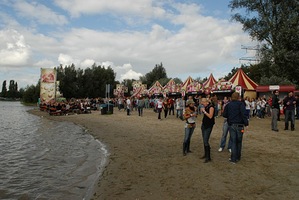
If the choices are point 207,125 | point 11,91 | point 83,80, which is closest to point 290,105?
point 207,125

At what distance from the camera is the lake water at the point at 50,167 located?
5523 millimetres

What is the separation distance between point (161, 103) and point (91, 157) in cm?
1245

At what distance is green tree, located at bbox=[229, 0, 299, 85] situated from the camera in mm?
24078

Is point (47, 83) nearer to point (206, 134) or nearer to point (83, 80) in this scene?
point (206, 134)

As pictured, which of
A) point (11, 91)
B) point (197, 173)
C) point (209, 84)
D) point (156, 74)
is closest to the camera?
point (197, 173)

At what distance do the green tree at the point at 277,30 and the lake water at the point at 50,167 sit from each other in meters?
19.7

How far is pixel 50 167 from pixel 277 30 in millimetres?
23611

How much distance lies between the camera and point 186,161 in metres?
7.41

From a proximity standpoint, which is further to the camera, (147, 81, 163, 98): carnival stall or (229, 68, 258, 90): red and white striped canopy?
(147, 81, 163, 98): carnival stall

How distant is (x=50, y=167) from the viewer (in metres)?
7.45

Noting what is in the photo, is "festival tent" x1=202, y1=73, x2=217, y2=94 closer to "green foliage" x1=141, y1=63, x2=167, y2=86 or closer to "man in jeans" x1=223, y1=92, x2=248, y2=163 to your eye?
"man in jeans" x1=223, y1=92, x2=248, y2=163

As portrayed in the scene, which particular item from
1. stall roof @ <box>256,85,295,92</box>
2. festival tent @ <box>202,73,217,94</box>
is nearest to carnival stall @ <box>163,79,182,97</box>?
festival tent @ <box>202,73,217,94</box>

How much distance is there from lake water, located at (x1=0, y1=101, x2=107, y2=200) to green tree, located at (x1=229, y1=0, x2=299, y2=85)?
19.7 m

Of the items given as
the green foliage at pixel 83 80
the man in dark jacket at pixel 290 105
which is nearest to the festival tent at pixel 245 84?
the man in dark jacket at pixel 290 105
